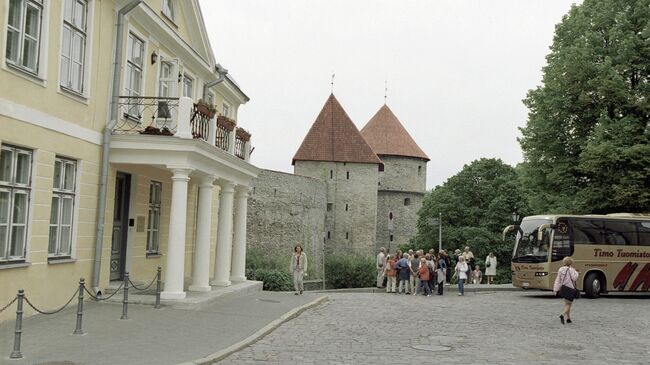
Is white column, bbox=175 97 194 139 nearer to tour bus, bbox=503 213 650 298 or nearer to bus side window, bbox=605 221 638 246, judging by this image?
tour bus, bbox=503 213 650 298

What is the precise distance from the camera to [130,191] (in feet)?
56.5

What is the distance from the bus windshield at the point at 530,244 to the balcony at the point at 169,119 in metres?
12.2

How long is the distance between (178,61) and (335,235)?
4192 cm

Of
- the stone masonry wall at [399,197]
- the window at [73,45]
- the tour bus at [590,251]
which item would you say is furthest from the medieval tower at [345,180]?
the window at [73,45]

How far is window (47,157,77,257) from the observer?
13352mm

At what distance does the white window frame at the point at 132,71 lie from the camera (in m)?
16.0

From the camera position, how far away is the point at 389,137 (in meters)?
73.4

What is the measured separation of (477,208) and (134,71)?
126 ft

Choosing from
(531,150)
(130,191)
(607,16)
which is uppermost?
(607,16)

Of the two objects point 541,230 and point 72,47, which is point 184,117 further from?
point 541,230

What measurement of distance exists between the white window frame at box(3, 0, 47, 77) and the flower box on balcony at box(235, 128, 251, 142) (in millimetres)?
8538

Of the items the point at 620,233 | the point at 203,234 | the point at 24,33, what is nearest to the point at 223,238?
the point at 203,234

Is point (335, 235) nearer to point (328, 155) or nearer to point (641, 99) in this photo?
point (328, 155)

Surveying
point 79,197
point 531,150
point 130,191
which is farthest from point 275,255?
point 79,197
